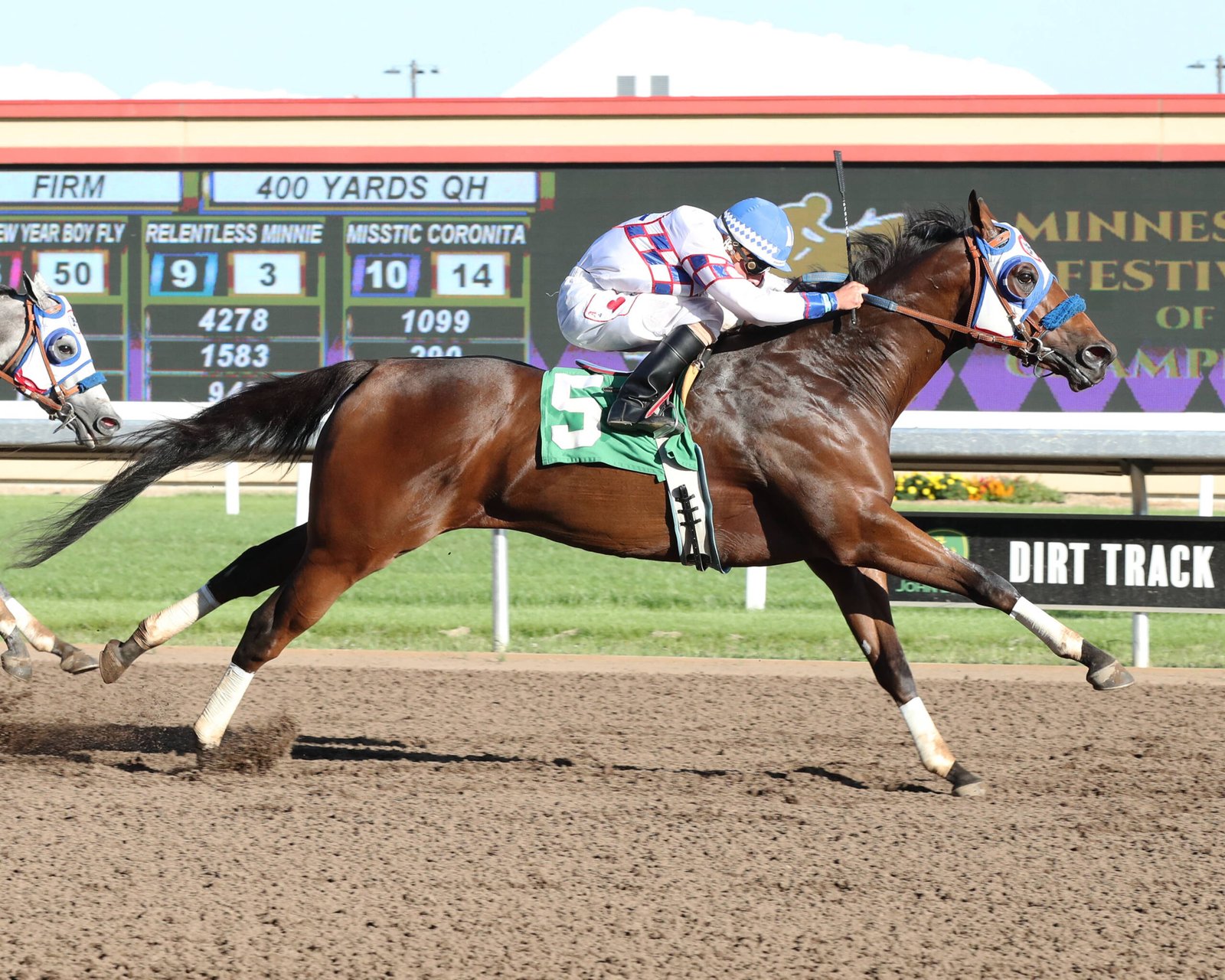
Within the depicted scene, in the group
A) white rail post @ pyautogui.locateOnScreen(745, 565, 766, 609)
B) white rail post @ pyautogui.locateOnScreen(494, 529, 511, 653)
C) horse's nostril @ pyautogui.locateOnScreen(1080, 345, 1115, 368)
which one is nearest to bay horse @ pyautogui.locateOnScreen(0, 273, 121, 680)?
white rail post @ pyautogui.locateOnScreen(494, 529, 511, 653)

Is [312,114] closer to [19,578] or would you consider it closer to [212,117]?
[212,117]

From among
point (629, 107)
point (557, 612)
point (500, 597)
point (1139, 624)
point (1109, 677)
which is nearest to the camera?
point (1109, 677)

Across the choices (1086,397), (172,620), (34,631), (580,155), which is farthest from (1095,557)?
(580,155)

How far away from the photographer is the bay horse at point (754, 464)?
4.68 metres

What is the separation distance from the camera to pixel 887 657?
16.0ft

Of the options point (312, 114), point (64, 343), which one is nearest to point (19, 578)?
point (64, 343)

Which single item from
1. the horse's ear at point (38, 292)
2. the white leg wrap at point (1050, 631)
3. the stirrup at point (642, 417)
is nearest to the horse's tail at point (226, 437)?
the horse's ear at point (38, 292)

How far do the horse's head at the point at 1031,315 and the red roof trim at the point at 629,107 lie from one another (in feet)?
42.9

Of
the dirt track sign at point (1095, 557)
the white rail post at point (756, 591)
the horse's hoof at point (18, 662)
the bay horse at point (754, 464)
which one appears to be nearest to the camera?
the bay horse at point (754, 464)

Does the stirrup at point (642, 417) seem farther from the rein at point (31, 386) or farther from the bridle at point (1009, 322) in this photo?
the rein at point (31, 386)

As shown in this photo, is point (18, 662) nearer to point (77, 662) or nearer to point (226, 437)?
point (77, 662)

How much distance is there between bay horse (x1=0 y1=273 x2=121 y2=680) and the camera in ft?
18.6

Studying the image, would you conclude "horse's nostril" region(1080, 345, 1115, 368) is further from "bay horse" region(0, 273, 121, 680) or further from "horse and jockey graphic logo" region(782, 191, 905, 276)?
"horse and jockey graphic logo" region(782, 191, 905, 276)

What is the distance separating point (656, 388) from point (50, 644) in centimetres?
261
